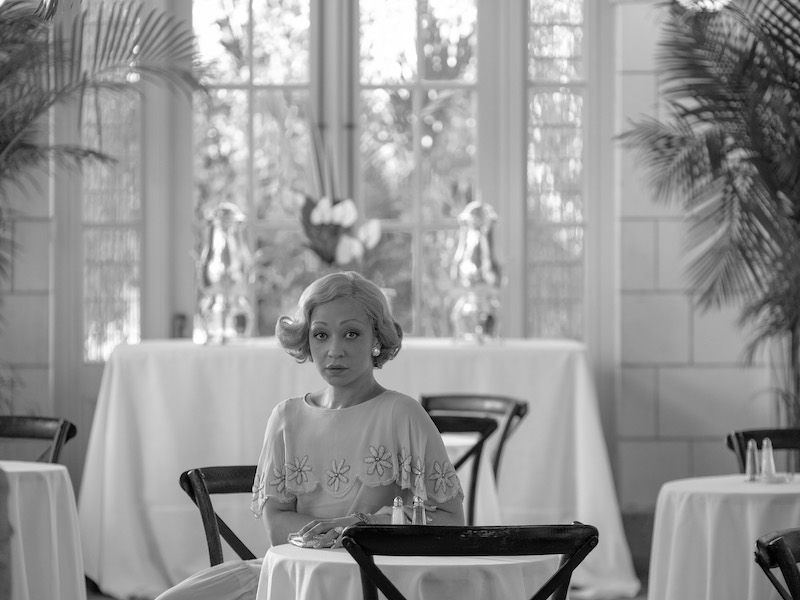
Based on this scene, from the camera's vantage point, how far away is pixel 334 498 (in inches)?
126

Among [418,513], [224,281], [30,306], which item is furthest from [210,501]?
[30,306]

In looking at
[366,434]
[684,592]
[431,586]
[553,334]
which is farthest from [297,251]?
[431,586]

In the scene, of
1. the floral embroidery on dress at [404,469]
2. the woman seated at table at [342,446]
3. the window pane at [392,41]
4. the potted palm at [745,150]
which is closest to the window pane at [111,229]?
the window pane at [392,41]

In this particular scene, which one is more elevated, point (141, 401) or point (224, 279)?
point (224, 279)

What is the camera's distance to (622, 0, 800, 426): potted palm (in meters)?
5.74

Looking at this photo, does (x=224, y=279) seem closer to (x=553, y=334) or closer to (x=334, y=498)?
(x=553, y=334)

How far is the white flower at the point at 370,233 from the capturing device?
6.76 metres

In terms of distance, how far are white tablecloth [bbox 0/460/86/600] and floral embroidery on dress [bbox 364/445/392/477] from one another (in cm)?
172

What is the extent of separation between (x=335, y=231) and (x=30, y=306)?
1564 millimetres

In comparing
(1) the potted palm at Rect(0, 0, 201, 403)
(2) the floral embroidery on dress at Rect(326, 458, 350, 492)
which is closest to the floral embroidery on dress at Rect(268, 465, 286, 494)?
(2) the floral embroidery on dress at Rect(326, 458, 350, 492)

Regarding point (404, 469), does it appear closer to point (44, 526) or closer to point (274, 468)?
point (274, 468)

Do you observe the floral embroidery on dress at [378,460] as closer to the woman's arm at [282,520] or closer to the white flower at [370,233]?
the woman's arm at [282,520]

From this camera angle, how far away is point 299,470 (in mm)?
3234

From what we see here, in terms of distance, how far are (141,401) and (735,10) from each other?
3.04 metres
